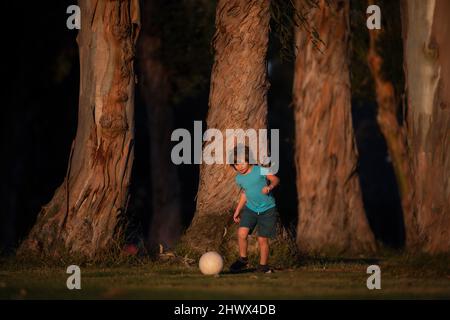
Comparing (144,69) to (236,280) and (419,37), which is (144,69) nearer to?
(419,37)

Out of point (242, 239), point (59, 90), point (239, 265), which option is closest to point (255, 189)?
point (242, 239)

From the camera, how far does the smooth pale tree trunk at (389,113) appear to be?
32.7 meters

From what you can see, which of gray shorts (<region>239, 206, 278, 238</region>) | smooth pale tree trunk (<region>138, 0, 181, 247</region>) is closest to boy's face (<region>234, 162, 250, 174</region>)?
gray shorts (<region>239, 206, 278, 238</region>)

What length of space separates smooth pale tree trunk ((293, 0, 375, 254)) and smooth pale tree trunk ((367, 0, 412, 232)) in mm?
5116

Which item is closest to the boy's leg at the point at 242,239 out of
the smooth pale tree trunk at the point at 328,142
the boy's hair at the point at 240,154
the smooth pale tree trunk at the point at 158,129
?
the boy's hair at the point at 240,154

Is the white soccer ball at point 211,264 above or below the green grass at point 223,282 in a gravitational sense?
above

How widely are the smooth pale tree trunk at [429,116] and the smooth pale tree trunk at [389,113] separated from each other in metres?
12.8

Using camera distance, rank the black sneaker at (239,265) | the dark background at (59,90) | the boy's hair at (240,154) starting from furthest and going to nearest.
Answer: the dark background at (59,90) < the boy's hair at (240,154) < the black sneaker at (239,265)

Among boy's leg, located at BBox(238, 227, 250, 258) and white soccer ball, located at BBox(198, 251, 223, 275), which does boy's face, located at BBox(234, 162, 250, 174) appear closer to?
boy's leg, located at BBox(238, 227, 250, 258)

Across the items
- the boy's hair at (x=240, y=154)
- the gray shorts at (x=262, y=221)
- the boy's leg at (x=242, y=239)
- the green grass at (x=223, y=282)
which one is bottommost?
the green grass at (x=223, y=282)

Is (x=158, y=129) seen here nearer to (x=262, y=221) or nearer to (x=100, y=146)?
(x=100, y=146)

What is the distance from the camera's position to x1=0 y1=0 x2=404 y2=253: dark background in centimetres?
3309

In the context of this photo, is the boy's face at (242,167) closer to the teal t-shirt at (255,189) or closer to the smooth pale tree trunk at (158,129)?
the teal t-shirt at (255,189)

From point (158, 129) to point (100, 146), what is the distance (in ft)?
49.9
